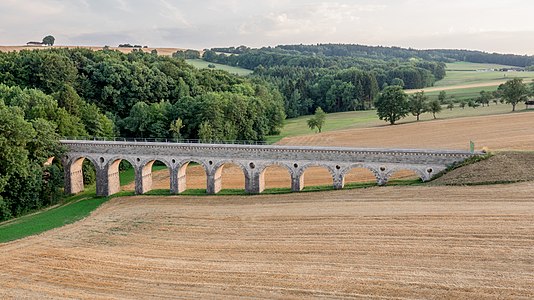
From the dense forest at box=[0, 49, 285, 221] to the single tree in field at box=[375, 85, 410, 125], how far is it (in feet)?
52.3

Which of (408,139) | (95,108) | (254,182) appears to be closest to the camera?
(254,182)

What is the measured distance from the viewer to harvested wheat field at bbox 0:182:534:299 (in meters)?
21.0

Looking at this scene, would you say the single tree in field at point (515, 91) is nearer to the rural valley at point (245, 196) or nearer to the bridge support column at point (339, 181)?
the rural valley at point (245, 196)

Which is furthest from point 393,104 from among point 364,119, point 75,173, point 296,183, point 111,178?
point 75,173

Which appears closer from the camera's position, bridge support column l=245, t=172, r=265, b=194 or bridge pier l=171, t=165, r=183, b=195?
bridge support column l=245, t=172, r=265, b=194

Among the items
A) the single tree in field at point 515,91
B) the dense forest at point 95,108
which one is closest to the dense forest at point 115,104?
the dense forest at point 95,108

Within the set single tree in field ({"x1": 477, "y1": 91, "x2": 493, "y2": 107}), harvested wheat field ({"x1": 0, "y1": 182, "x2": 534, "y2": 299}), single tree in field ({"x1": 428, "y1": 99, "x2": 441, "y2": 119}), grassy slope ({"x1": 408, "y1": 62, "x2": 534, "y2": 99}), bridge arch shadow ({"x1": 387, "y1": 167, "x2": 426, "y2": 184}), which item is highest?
grassy slope ({"x1": 408, "y1": 62, "x2": 534, "y2": 99})

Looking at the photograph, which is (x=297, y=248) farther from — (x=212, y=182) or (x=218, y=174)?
→ (x=218, y=174)

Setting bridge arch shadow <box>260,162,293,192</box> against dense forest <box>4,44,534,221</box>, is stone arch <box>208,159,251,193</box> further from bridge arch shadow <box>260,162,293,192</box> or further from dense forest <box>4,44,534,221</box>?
dense forest <box>4,44,534,221</box>

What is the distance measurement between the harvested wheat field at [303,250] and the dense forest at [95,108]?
29.2 ft

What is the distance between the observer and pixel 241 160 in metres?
42.2

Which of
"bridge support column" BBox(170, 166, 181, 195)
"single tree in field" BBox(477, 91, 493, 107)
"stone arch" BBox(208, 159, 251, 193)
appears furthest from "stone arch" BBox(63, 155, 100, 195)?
"single tree in field" BBox(477, 91, 493, 107)

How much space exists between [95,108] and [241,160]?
24.4 meters

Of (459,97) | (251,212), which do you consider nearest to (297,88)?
(459,97)
